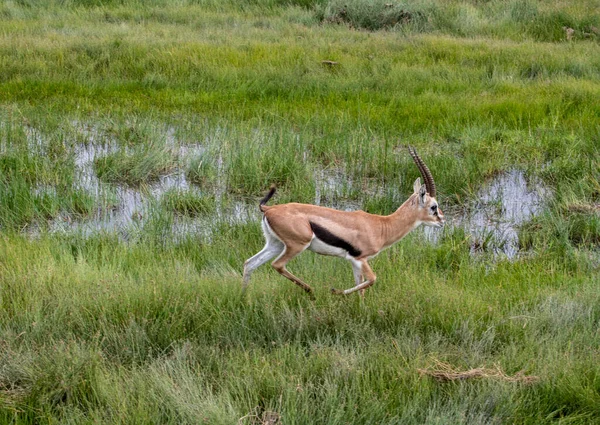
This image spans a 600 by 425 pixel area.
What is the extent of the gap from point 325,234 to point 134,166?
14.0 ft

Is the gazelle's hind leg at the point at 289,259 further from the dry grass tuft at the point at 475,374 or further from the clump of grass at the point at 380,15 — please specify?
the clump of grass at the point at 380,15

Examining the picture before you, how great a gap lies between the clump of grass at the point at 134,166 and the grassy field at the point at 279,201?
0.08ft

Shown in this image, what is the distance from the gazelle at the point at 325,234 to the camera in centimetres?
570

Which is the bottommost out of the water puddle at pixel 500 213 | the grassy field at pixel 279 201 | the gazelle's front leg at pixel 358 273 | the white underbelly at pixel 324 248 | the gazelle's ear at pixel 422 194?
the water puddle at pixel 500 213

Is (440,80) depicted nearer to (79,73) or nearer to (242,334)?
(79,73)

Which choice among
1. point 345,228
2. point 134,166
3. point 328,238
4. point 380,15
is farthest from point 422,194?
point 380,15

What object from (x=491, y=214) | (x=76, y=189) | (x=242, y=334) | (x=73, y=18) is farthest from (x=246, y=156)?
(x=73, y=18)

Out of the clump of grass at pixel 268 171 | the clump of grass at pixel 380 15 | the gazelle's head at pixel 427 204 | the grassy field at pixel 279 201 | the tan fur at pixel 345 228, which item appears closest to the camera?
the grassy field at pixel 279 201

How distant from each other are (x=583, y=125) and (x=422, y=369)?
726 cm

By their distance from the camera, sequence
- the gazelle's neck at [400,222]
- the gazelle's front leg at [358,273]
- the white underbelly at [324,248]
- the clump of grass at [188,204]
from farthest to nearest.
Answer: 1. the clump of grass at [188,204]
2. the gazelle's neck at [400,222]
3. the gazelle's front leg at [358,273]
4. the white underbelly at [324,248]

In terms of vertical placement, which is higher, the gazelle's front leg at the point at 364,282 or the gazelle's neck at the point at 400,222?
the gazelle's neck at the point at 400,222

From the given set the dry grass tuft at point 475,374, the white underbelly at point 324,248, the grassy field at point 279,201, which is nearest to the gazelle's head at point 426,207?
the grassy field at point 279,201

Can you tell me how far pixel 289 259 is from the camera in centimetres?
583

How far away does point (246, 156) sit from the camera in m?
9.34
